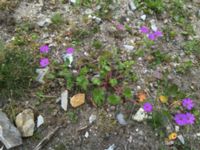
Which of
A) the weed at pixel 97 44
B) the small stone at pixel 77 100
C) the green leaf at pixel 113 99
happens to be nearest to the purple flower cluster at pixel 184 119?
the green leaf at pixel 113 99

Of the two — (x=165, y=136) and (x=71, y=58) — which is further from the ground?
(x=71, y=58)

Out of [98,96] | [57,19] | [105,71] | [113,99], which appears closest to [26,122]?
[98,96]

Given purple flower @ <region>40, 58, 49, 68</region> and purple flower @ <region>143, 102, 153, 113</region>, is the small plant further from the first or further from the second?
purple flower @ <region>143, 102, 153, 113</region>

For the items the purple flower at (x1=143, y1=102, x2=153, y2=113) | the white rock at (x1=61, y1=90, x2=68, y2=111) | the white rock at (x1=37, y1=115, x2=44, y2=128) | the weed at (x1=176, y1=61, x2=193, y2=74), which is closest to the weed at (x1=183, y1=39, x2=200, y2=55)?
the weed at (x1=176, y1=61, x2=193, y2=74)

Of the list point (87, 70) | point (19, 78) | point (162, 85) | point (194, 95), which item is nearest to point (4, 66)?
point (19, 78)

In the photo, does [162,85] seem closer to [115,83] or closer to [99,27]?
[115,83]

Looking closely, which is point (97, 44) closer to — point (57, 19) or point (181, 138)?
point (57, 19)
